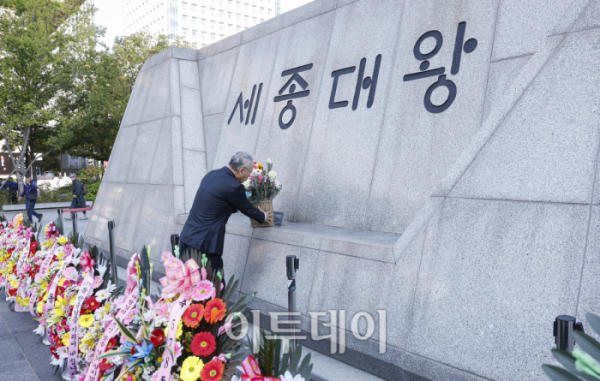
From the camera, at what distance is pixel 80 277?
A: 418 centimetres

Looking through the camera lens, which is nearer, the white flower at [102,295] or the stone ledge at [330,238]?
the white flower at [102,295]

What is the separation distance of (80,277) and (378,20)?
4916 mm

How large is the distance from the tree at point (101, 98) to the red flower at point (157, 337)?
2446 cm

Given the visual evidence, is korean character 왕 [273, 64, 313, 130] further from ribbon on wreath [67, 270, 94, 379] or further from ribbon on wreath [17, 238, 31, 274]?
ribbon on wreath [67, 270, 94, 379]

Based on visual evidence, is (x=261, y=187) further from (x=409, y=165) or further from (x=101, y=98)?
(x=101, y=98)

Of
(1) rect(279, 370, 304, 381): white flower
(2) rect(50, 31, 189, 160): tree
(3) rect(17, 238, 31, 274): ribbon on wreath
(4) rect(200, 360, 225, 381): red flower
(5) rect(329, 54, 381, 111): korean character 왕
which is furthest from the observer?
(2) rect(50, 31, 189, 160): tree

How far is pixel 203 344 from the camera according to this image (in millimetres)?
2432

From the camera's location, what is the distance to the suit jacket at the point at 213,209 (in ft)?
14.8

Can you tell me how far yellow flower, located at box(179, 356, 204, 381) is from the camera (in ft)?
7.66

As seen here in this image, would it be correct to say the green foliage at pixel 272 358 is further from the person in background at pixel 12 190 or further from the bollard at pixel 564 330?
the person in background at pixel 12 190

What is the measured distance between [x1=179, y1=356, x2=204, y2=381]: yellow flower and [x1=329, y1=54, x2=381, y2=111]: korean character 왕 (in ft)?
14.3

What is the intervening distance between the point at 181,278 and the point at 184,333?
311 millimetres

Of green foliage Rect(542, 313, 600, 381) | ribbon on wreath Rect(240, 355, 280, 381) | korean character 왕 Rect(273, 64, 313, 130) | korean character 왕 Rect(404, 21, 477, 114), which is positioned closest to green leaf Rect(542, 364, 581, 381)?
green foliage Rect(542, 313, 600, 381)

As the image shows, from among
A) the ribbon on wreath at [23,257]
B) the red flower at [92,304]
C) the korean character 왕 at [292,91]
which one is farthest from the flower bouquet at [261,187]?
the ribbon on wreath at [23,257]
